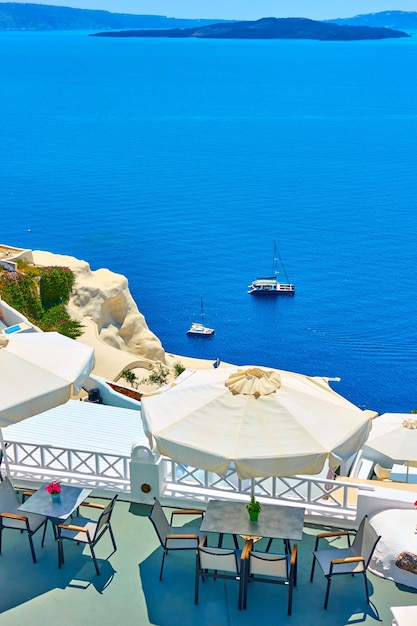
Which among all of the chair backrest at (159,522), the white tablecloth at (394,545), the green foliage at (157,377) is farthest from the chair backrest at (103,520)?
the green foliage at (157,377)

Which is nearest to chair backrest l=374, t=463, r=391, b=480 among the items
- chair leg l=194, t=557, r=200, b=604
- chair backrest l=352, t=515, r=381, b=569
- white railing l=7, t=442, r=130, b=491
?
white railing l=7, t=442, r=130, b=491

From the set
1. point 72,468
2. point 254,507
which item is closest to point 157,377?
point 72,468

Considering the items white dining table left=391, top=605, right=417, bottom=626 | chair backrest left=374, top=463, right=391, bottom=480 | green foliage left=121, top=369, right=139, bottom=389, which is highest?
white dining table left=391, top=605, right=417, bottom=626

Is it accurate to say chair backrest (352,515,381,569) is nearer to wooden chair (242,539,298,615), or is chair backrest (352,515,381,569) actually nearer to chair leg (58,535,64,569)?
wooden chair (242,539,298,615)

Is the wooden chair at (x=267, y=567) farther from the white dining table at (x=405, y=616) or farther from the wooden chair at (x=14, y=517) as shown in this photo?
the wooden chair at (x=14, y=517)

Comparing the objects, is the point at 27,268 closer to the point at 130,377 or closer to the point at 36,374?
the point at 130,377

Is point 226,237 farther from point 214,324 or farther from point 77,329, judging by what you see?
point 77,329
